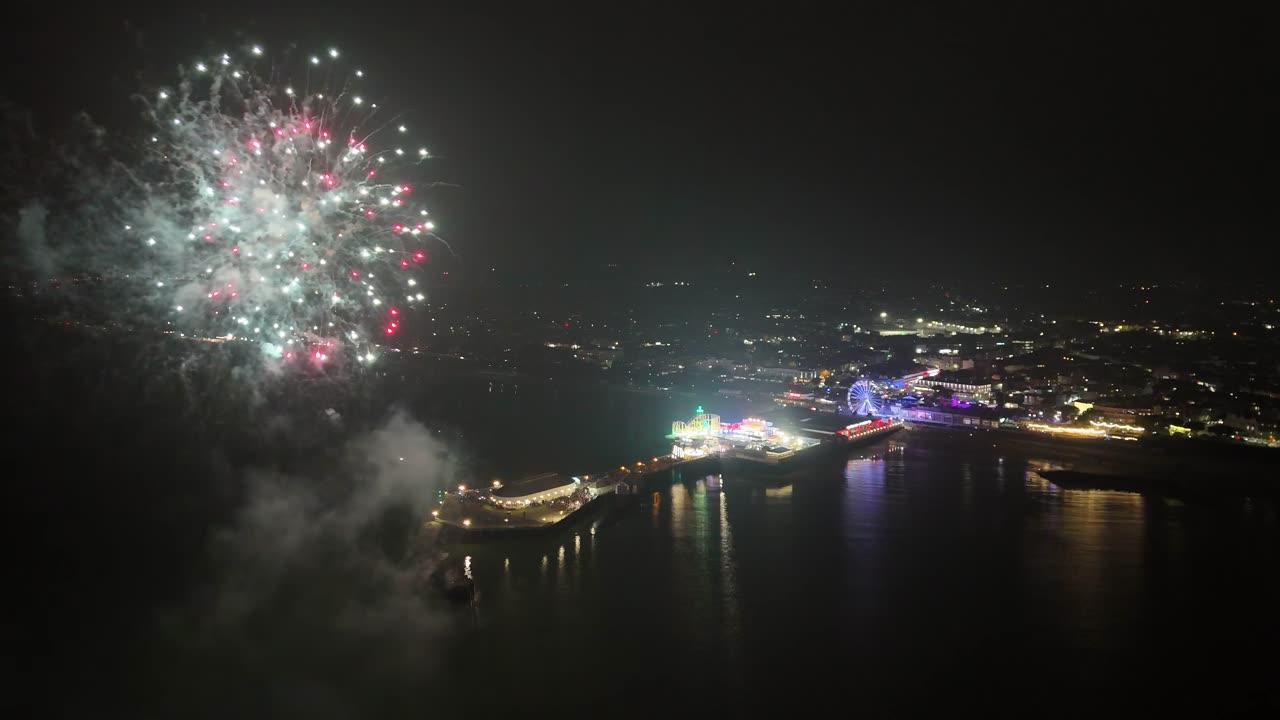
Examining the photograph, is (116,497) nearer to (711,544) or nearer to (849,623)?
(711,544)

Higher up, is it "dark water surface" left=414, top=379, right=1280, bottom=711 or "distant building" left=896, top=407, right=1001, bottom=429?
"distant building" left=896, top=407, right=1001, bottom=429

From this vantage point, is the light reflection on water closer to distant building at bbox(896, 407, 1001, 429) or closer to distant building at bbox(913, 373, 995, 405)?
distant building at bbox(896, 407, 1001, 429)

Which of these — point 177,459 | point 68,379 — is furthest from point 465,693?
point 68,379

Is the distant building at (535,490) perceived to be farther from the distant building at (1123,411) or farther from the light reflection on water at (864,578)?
the distant building at (1123,411)

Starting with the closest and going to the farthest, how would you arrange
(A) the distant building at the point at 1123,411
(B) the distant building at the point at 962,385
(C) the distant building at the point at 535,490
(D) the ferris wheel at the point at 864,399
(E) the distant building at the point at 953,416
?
(C) the distant building at the point at 535,490
(A) the distant building at the point at 1123,411
(E) the distant building at the point at 953,416
(D) the ferris wheel at the point at 864,399
(B) the distant building at the point at 962,385

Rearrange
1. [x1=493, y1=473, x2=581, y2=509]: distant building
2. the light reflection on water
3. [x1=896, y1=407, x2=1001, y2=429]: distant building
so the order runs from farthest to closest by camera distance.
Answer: [x1=896, y1=407, x2=1001, y2=429]: distant building → [x1=493, y1=473, x2=581, y2=509]: distant building → the light reflection on water

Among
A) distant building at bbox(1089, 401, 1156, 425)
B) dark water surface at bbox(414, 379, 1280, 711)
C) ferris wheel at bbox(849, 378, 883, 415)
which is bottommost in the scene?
dark water surface at bbox(414, 379, 1280, 711)

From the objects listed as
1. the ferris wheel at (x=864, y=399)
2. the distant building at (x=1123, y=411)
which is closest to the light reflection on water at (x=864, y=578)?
the distant building at (x=1123, y=411)

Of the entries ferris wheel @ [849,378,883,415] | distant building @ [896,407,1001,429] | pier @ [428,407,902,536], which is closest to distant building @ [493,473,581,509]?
pier @ [428,407,902,536]
